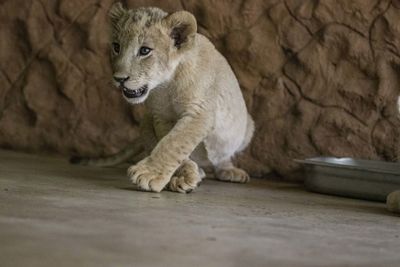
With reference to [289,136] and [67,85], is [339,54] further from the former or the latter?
[67,85]

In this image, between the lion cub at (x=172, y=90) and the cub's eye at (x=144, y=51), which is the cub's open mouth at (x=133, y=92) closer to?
the lion cub at (x=172, y=90)

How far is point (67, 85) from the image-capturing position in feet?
16.4

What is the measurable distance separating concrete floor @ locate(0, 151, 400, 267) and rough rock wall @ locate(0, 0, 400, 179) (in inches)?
28.1

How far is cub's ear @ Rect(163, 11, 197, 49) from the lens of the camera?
357 centimetres

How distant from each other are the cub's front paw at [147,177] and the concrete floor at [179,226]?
0.05 m

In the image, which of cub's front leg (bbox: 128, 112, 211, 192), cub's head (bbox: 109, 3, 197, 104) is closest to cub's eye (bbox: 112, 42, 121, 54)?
cub's head (bbox: 109, 3, 197, 104)

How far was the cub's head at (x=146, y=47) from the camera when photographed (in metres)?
3.49

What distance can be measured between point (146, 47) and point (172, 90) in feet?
0.91

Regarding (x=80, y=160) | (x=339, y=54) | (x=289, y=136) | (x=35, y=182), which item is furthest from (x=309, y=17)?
(x=35, y=182)

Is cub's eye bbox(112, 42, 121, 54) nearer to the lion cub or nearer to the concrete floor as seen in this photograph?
the lion cub

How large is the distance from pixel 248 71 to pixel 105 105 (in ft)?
3.16

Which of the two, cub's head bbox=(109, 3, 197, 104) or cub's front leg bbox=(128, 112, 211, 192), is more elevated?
cub's head bbox=(109, 3, 197, 104)

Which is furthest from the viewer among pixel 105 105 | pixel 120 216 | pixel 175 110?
pixel 105 105

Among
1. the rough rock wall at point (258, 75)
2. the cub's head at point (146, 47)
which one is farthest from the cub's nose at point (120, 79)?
the rough rock wall at point (258, 75)
